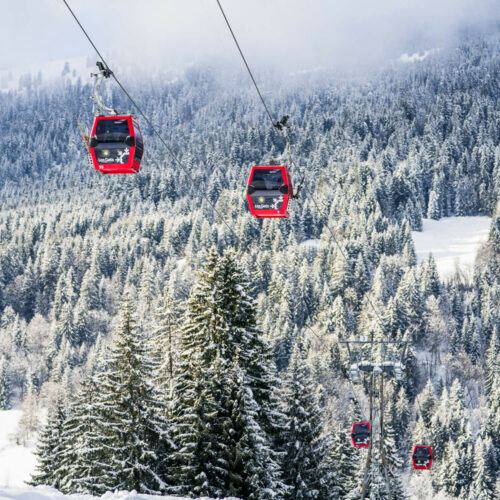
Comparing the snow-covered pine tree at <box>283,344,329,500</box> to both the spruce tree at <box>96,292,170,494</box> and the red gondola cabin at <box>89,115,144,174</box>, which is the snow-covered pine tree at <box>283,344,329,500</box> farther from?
the red gondola cabin at <box>89,115,144,174</box>

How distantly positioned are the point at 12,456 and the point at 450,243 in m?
130

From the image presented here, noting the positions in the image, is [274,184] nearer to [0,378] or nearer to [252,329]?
[252,329]

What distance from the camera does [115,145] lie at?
1838 centimetres

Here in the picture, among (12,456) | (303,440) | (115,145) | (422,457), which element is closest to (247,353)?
(303,440)

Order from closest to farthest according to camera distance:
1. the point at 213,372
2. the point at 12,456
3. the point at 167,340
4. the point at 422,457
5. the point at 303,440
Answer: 1. the point at 213,372
2. the point at 303,440
3. the point at 167,340
4. the point at 422,457
5. the point at 12,456

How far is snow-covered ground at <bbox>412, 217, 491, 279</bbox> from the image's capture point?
163500 mm

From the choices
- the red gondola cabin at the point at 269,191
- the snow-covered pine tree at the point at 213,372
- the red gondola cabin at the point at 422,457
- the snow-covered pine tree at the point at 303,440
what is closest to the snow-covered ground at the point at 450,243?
the red gondola cabin at the point at 422,457

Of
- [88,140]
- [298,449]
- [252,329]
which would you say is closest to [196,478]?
[252,329]

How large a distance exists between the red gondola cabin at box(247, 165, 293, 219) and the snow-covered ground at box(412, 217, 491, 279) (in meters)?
141

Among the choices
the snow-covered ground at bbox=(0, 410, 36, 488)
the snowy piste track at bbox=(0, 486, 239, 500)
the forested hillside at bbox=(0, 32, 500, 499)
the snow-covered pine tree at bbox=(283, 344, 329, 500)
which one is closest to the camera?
the snowy piste track at bbox=(0, 486, 239, 500)

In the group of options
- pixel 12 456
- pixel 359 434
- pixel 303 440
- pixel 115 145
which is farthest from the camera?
pixel 12 456

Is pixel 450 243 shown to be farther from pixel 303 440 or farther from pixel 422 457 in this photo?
pixel 303 440

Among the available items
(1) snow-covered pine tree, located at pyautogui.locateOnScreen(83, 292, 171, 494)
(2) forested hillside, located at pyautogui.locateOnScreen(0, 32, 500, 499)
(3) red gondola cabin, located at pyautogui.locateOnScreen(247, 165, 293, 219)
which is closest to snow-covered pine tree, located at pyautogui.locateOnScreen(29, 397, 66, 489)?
(2) forested hillside, located at pyautogui.locateOnScreen(0, 32, 500, 499)

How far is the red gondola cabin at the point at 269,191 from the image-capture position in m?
21.7
